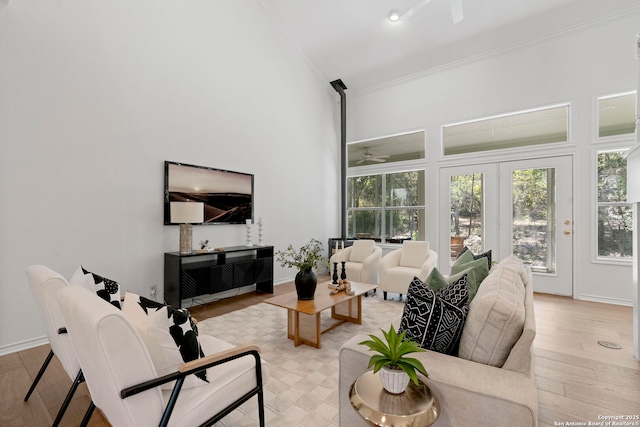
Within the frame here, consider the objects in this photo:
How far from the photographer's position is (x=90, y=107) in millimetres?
3143

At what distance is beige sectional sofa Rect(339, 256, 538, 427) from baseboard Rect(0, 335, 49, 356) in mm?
3100

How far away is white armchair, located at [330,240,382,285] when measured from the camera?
176 inches

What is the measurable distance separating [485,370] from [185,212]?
3368 mm

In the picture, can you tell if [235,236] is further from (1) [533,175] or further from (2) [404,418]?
(1) [533,175]

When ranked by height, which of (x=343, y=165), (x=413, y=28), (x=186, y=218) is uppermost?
(x=413, y=28)

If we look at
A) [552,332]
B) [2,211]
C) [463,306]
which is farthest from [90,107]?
[552,332]

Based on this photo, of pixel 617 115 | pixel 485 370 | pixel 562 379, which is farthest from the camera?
pixel 617 115

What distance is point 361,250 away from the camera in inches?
195

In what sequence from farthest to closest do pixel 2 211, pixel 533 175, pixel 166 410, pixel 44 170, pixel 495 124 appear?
pixel 495 124
pixel 533 175
pixel 44 170
pixel 2 211
pixel 166 410

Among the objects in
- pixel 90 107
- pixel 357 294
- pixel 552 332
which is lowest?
pixel 552 332

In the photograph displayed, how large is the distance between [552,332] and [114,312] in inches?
150

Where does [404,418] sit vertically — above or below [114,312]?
below

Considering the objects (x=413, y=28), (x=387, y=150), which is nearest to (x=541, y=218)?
(x=387, y=150)

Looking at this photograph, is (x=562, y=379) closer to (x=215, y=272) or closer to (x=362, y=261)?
(x=362, y=261)
